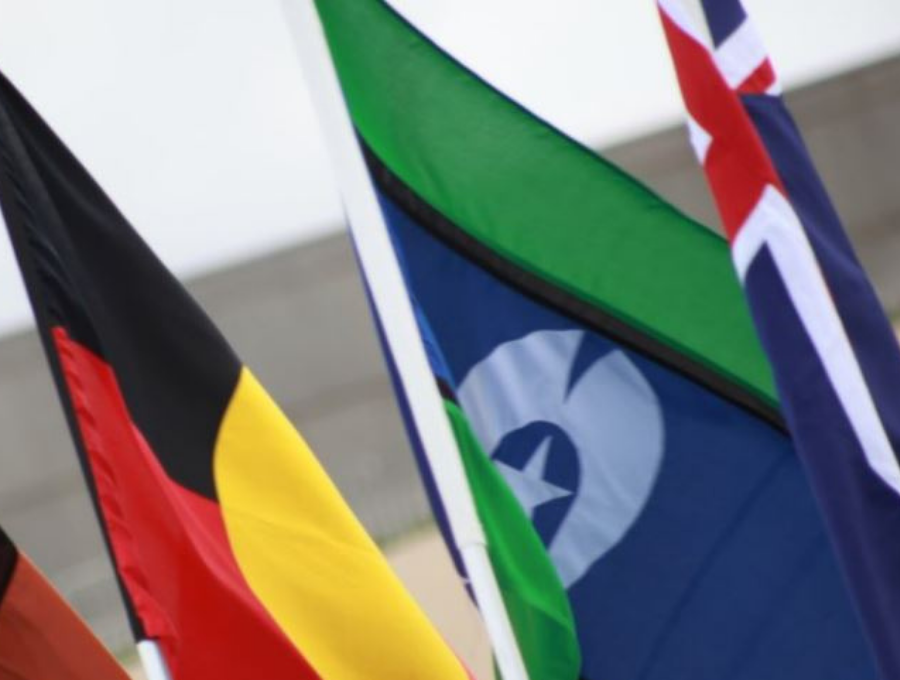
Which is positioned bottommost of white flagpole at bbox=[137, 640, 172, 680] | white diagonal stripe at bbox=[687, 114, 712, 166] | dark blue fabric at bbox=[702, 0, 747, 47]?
white flagpole at bbox=[137, 640, 172, 680]

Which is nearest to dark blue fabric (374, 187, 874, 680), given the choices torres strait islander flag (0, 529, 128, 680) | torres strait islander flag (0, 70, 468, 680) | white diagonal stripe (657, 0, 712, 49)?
torres strait islander flag (0, 70, 468, 680)

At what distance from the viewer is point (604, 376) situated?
4.34m

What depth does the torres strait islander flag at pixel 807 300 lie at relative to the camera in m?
3.48

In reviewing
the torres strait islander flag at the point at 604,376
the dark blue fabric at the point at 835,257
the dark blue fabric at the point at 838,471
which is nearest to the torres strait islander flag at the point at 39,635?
the torres strait islander flag at the point at 604,376

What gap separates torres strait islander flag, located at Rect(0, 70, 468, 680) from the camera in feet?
12.0

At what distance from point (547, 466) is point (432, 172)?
0.69 m

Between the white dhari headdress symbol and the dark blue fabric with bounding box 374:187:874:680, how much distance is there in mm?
21

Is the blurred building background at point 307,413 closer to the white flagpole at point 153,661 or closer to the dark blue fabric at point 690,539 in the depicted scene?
the dark blue fabric at point 690,539

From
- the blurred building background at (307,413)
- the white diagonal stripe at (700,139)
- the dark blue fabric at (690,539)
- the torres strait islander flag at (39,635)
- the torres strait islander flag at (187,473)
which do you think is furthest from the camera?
the blurred building background at (307,413)

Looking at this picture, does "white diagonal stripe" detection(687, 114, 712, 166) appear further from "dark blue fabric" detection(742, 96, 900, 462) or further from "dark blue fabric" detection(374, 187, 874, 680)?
"dark blue fabric" detection(374, 187, 874, 680)

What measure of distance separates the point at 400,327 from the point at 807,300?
749 millimetres

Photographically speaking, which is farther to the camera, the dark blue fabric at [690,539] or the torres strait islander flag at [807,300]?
the dark blue fabric at [690,539]

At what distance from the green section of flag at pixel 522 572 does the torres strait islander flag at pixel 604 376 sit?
0.06 metres

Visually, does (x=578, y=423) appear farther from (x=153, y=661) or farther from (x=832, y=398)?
(x=153, y=661)
